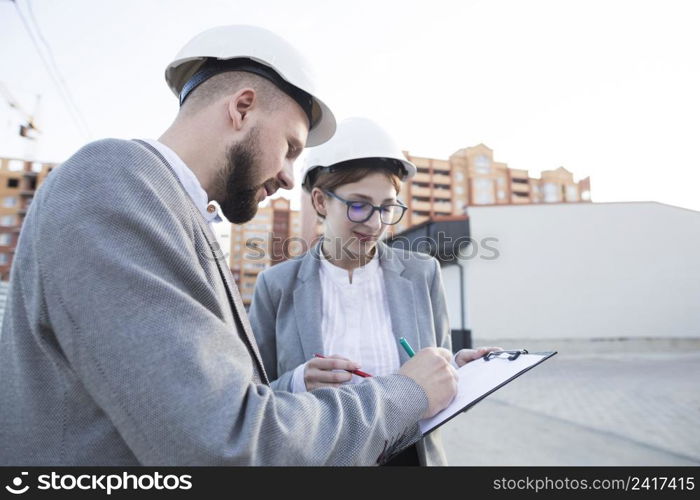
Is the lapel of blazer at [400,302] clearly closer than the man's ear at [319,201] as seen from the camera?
Yes

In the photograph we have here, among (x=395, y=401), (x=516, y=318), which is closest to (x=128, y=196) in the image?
(x=395, y=401)

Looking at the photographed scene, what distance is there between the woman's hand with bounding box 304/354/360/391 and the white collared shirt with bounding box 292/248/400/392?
0.26m

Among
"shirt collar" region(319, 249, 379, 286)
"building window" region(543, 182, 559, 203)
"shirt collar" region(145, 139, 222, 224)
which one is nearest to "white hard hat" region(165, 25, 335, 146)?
"shirt collar" region(145, 139, 222, 224)

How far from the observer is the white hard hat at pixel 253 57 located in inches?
45.7

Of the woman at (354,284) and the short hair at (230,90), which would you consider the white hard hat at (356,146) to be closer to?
the woman at (354,284)

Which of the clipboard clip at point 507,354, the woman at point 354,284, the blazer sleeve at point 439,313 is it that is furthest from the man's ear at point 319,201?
the clipboard clip at point 507,354

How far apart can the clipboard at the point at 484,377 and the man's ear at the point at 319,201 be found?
1.03 metres

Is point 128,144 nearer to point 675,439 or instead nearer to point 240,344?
point 240,344

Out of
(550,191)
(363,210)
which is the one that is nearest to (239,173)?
(363,210)

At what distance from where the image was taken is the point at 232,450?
0.63 m

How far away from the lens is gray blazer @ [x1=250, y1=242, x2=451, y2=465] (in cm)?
178

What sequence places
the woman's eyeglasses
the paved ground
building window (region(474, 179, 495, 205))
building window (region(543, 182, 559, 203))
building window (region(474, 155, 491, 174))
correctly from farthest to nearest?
building window (region(543, 182, 559, 203))
building window (region(474, 155, 491, 174))
building window (region(474, 179, 495, 205))
the paved ground
the woman's eyeglasses

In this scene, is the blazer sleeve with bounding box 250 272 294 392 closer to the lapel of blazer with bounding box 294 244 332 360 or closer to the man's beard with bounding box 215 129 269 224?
the lapel of blazer with bounding box 294 244 332 360

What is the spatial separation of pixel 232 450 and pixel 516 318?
45.7 ft
